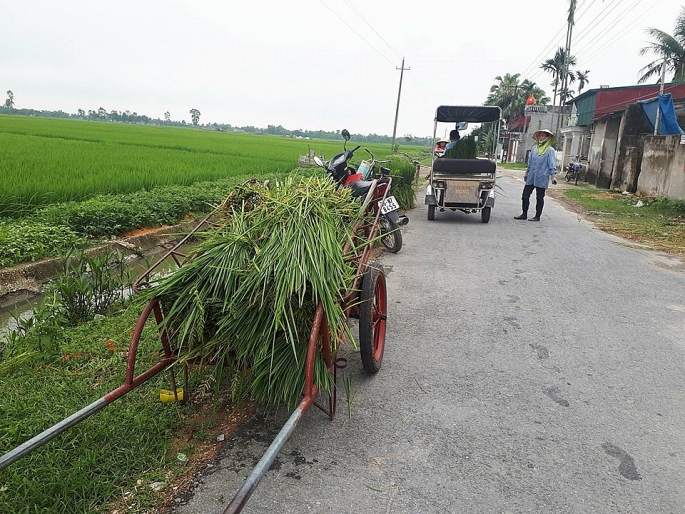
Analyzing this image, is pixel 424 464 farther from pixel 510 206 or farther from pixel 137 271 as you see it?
pixel 510 206

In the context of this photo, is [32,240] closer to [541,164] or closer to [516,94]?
[541,164]

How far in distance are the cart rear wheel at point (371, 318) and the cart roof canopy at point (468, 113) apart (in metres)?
7.63

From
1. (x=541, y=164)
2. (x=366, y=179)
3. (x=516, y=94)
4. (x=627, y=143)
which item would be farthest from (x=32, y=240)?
(x=516, y=94)

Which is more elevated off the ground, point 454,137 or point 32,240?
point 454,137

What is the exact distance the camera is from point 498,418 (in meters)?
2.76

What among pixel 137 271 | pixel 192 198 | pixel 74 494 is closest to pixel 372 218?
pixel 74 494

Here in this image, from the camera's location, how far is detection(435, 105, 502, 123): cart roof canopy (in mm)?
10086

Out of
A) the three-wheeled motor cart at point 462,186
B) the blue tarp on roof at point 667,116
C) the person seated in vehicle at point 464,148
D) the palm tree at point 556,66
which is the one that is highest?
the palm tree at point 556,66

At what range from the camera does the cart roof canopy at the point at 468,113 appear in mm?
10086

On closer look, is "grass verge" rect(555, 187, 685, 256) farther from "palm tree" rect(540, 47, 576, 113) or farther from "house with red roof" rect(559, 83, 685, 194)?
"palm tree" rect(540, 47, 576, 113)

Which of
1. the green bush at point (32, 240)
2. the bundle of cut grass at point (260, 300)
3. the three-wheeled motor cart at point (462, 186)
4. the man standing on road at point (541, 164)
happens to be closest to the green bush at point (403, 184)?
the three-wheeled motor cart at point (462, 186)

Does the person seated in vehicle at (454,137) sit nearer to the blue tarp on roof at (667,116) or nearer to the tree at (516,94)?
the blue tarp on roof at (667,116)

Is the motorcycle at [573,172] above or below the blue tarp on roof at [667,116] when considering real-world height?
below

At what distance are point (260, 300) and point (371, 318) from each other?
81 centimetres
